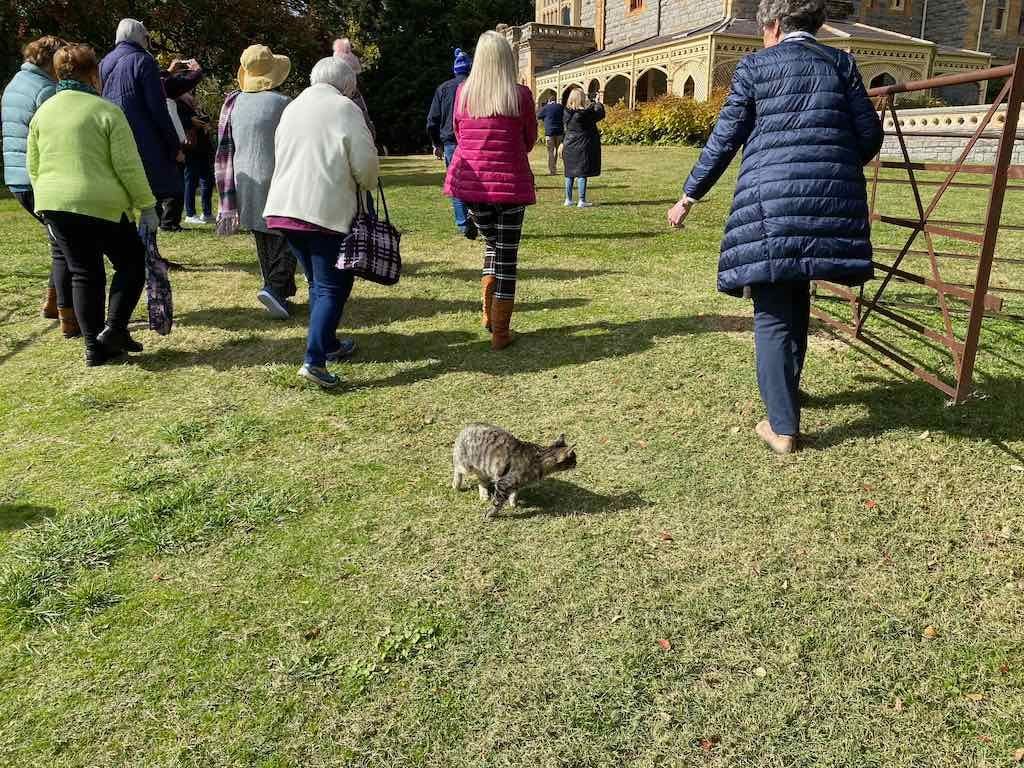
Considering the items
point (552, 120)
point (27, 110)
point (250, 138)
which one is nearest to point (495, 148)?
point (250, 138)

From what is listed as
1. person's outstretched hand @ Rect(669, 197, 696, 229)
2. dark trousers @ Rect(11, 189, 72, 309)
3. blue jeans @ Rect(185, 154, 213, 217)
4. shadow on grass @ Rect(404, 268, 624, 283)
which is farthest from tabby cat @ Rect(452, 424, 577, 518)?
blue jeans @ Rect(185, 154, 213, 217)

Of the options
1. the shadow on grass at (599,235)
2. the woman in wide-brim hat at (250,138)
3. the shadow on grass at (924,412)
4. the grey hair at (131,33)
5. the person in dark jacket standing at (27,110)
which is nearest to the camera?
the shadow on grass at (924,412)

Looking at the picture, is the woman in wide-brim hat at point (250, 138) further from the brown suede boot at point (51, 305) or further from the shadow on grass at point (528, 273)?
the shadow on grass at point (528, 273)

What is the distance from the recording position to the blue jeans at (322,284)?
4723mm

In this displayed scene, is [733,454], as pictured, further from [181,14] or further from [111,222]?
[181,14]

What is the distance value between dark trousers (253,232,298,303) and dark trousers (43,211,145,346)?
1.04m

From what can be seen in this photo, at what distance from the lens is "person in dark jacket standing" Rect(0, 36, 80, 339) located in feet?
17.6

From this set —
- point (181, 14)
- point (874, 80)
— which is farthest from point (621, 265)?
point (874, 80)

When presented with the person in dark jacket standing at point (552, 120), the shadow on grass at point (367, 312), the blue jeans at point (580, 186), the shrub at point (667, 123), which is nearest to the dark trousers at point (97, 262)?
the shadow on grass at point (367, 312)

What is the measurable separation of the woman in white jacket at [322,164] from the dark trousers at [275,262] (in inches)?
62.8

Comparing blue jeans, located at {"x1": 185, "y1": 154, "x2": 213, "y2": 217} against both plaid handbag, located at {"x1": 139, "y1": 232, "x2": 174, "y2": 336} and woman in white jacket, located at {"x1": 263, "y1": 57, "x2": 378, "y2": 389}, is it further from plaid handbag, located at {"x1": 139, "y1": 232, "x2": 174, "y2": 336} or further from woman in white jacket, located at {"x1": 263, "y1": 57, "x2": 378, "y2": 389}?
woman in white jacket, located at {"x1": 263, "y1": 57, "x2": 378, "y2": 389}

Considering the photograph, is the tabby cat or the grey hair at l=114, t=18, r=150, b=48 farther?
the grey hair at l=114, t=18, r=150, b=48

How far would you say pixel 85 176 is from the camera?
474 cm

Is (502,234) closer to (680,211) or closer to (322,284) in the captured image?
(322,284)
